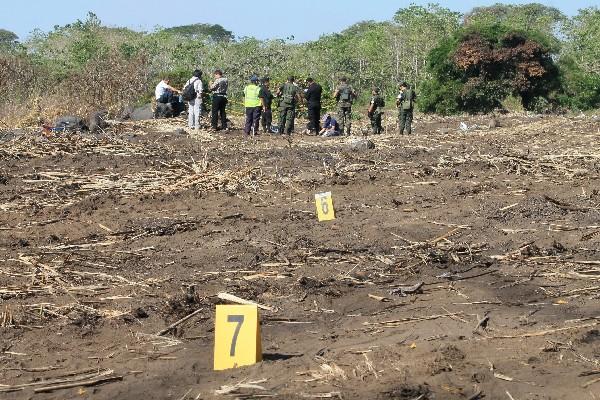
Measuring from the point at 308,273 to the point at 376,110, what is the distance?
1442cm

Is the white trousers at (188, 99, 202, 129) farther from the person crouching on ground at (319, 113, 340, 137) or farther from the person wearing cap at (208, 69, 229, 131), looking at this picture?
the person crouching on ground at (319, 113, 340, 137)

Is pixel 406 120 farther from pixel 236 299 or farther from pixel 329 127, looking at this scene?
pixel 236 299

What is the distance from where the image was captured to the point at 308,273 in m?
8.15

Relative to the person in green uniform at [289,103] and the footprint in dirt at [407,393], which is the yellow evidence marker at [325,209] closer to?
the footprint in dirt at [407,393]

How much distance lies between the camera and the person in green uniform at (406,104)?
21.5 meters

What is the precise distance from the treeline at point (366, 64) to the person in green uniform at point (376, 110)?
7319 mm

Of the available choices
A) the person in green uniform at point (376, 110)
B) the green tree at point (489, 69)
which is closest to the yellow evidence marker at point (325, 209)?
the person in green uniform at point (376, 110)

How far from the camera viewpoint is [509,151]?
16125 mm

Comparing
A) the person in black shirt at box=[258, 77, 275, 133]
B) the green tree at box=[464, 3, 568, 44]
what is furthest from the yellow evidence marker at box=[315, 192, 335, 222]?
the green tree at box=[464, 3, 568, 44]

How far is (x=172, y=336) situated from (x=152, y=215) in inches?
192

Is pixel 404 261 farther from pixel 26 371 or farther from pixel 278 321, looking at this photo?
→ pixel 26 371

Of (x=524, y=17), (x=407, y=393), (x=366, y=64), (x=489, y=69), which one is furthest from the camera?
(x=524, y=17)

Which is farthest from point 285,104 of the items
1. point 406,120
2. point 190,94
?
point 406,120

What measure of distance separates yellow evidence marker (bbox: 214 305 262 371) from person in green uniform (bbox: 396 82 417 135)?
53.9ft
